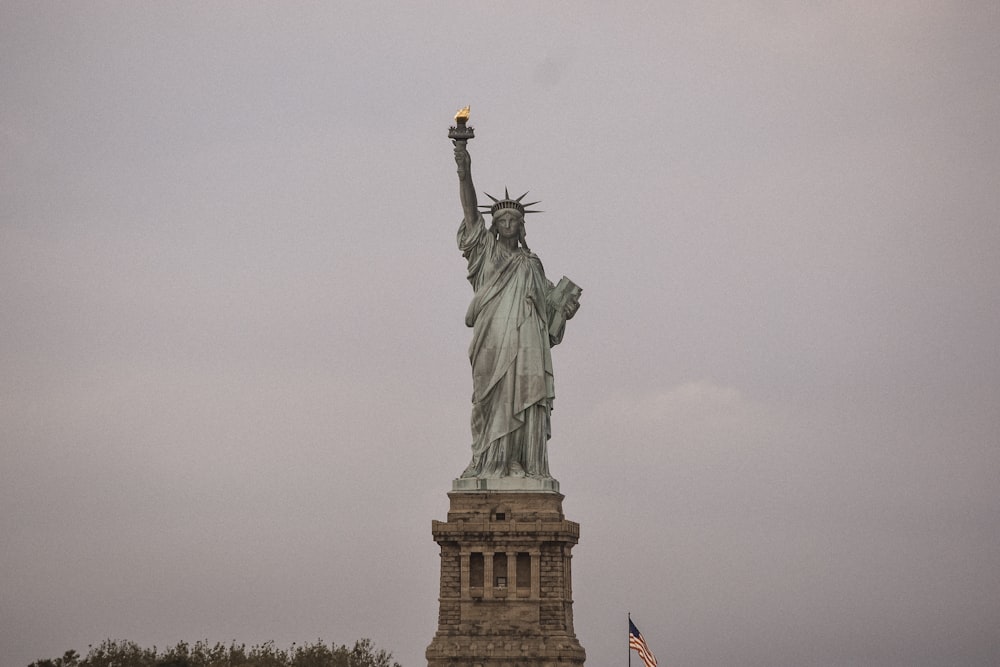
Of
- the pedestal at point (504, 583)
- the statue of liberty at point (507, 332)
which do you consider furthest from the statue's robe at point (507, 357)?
the pedestal at point (504, 583)

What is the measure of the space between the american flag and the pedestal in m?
2.71

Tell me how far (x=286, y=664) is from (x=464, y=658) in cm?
1175

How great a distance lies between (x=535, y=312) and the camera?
56500mm

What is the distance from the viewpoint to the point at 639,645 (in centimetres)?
5722

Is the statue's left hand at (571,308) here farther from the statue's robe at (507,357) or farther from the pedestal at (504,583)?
the pedestal at (504,583)

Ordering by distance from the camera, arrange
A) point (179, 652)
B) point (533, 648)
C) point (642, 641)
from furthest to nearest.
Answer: point (179, 652), point (642, 641), point (533, 648)

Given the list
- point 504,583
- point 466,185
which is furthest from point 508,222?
point 504,583

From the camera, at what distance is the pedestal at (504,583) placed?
5388 centimetres

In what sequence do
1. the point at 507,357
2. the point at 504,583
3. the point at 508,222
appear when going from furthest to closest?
the point at 508,222
the point at 507,357
the point at 504,583

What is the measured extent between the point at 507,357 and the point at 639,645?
8710mm

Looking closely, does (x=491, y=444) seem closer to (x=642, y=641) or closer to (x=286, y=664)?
(x=642, y=641)

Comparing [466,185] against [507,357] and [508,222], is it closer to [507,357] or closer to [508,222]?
[508,222]

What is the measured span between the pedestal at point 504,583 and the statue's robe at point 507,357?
3.65ft

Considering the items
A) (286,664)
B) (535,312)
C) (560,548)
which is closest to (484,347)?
(535,312)
